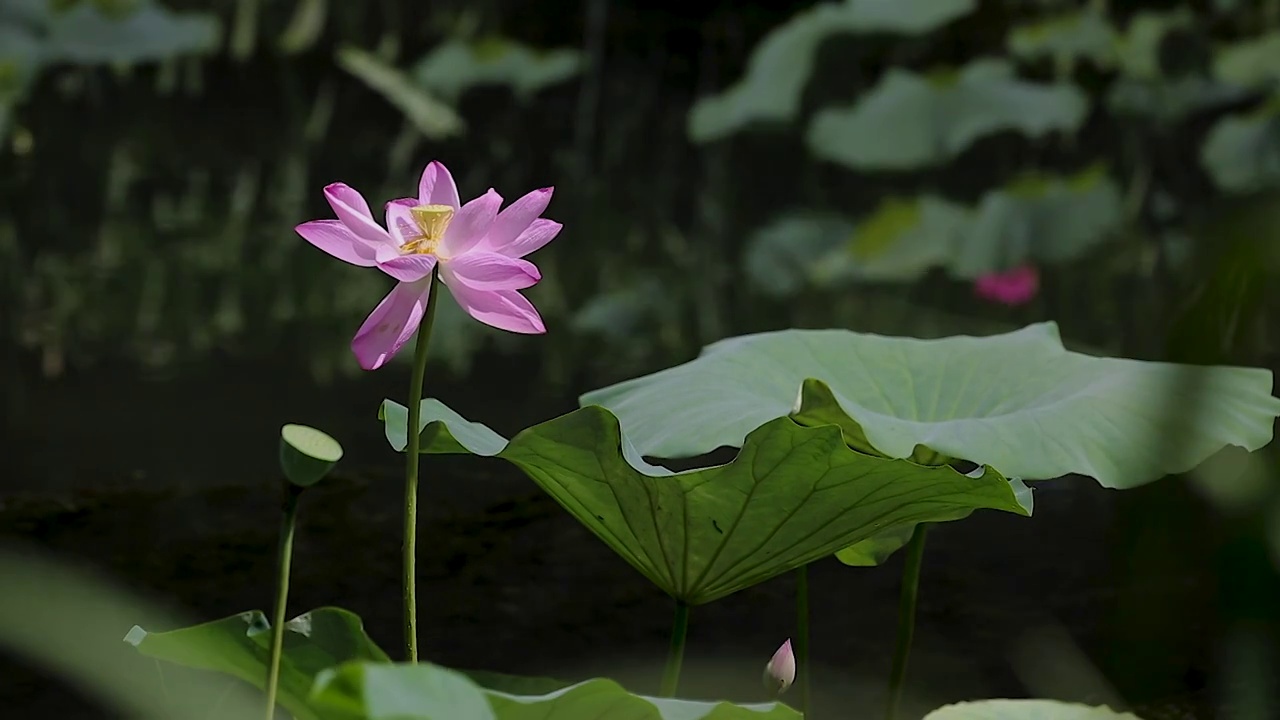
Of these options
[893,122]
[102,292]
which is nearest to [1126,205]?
[893,122]

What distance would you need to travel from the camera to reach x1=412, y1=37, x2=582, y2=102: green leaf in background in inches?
134

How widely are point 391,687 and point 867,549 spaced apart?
1.67 feet

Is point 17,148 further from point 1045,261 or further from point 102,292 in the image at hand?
point 1045,261

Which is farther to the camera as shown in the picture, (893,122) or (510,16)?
(510,16)

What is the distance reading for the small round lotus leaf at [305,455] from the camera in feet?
1.52

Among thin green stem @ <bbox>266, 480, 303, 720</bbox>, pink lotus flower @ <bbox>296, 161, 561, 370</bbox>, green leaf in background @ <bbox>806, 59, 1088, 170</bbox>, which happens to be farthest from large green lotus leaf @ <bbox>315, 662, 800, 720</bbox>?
green leaf in background @ <bbox>806, 59, 1088, 170</bbox>

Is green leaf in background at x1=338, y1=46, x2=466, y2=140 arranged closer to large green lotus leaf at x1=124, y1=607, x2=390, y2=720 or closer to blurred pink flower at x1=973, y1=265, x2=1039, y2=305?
blurred pink flower at x1=973, y1=265, x2=1039, y2=305

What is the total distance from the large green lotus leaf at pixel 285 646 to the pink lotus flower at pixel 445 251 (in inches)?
4.5

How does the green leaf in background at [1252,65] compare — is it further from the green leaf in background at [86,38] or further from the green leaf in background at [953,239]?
the green leaf in background at [86,38]

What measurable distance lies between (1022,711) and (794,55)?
2561 mm

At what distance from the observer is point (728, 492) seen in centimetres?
65

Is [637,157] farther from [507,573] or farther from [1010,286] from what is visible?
[507,573]

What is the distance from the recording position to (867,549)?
82cm

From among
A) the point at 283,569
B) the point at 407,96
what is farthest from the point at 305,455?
the point at 407,96
